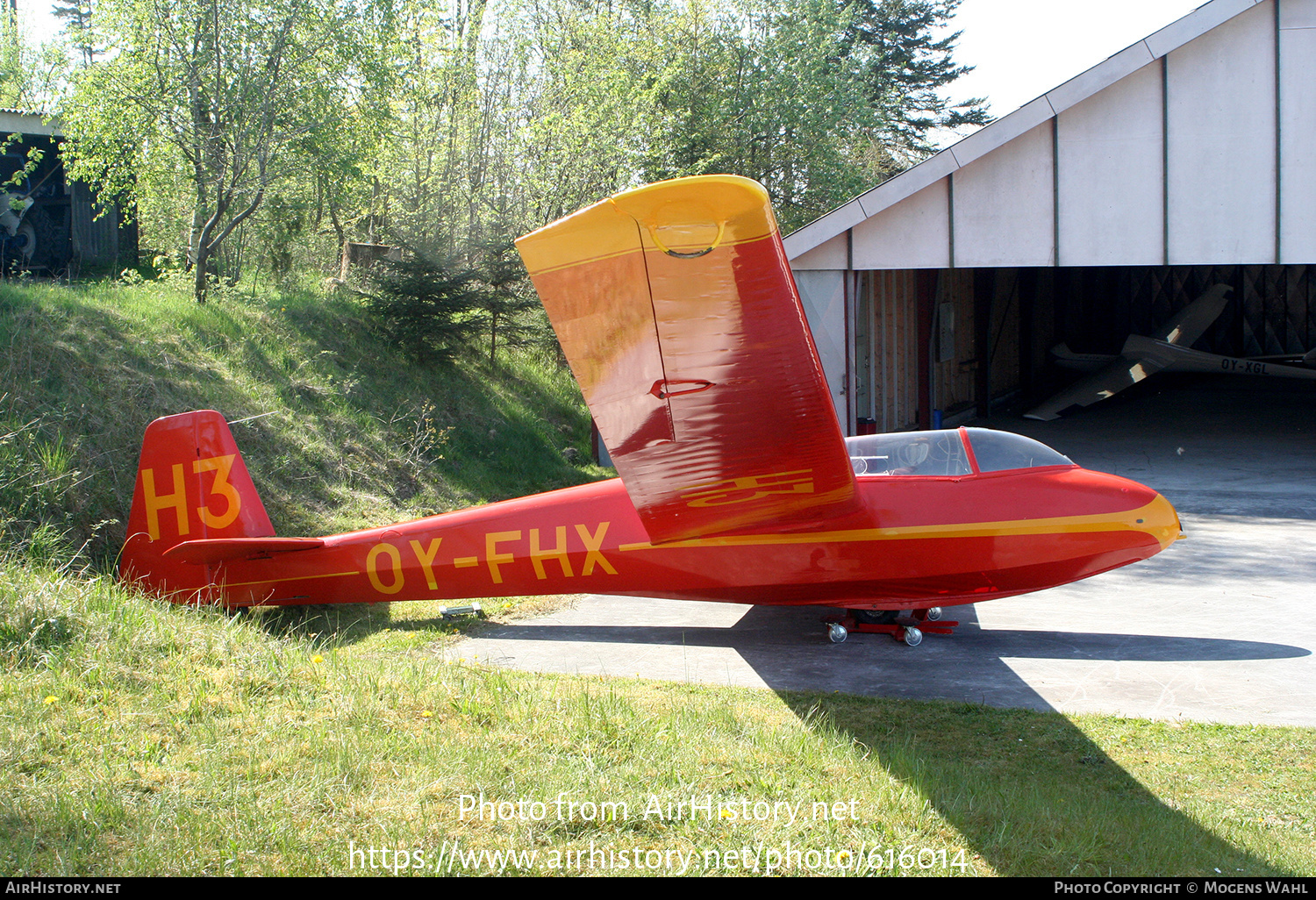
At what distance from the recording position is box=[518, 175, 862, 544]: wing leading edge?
11.8 feet

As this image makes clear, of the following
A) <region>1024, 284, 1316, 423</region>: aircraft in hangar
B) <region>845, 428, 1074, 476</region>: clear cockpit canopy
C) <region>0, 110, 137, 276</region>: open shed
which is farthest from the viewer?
<region>1024, 284, 1316, 423</region>: aircraft in hangar

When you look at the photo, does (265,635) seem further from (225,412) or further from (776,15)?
(776,15)

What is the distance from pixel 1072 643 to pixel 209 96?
1241 cm

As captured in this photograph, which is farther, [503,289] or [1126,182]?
[503,289]

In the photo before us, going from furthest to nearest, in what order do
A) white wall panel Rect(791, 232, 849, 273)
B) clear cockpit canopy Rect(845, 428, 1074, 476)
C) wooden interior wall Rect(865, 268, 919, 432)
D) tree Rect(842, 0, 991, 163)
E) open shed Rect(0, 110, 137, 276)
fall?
tree Rect(842, 0, 991, 163) → wooden interior wall Rect(865, 268, 919, 432) → open shed Rect(0, 110, 137, 276) → white wall panel Rect(791, 232, 849, 273) → clear cockpit canopy Rect(845, 428, 1074, 476)

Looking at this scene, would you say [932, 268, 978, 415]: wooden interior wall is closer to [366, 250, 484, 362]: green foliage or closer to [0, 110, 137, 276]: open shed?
[366, 250, 484, 362]: green foliage

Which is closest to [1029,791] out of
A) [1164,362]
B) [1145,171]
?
[1145,171]

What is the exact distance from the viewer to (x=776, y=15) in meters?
25.4

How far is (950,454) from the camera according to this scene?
6.79 m

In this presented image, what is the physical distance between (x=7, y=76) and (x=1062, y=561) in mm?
32106

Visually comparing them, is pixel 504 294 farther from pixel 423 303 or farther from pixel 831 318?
pixel 831 318

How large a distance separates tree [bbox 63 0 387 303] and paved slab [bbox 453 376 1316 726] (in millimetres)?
8480

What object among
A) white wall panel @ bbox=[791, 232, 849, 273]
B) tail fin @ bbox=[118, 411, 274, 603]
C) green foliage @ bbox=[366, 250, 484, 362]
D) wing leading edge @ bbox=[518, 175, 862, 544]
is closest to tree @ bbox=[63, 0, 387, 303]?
green foliage @ bbox=[366, 250, 484, 362]

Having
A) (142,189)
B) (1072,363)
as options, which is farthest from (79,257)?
(1072,363)
